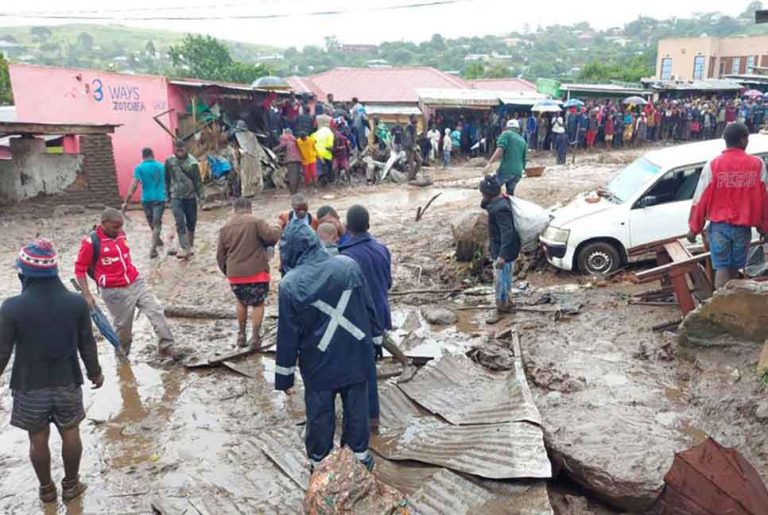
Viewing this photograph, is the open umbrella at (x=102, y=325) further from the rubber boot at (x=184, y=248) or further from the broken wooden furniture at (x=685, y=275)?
the broken wooden furniture at (x=685, y=275)

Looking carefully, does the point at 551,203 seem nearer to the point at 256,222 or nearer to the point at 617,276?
the point at 617,276

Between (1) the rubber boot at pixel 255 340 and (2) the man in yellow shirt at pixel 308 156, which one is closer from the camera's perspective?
(1) the rubber boot at pixel 255 340

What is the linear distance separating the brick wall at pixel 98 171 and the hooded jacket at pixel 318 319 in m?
11.6

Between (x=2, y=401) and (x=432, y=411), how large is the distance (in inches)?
151

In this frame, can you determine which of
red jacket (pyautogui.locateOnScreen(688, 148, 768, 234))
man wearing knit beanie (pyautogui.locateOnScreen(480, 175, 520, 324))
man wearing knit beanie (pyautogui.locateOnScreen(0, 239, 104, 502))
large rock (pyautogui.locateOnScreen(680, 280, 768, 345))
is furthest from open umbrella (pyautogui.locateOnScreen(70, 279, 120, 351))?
red jacket (pyautogui.locateOnScreen(688, 148, 768, 234))

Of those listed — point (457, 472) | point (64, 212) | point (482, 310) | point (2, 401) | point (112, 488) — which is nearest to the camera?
point (457, 472)

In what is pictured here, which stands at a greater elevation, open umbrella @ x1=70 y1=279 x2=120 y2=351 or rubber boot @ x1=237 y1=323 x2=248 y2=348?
open umbrella @ x1=70 y1=279 x2=120 y2=351

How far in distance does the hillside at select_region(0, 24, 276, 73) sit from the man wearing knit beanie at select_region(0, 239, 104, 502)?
12244 cm

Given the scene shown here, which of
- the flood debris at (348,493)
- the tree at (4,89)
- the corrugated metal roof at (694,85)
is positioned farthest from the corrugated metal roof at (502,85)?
the flood debris at (348,493)

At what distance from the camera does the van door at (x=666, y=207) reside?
8086 mm

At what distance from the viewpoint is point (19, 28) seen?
577 feet

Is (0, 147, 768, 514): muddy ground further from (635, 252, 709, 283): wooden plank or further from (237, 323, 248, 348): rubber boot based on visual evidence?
(635, 252, 709, 283): wooden plank

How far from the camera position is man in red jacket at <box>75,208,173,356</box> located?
587cm

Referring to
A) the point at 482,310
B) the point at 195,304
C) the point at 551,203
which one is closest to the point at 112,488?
the point at 195,304
